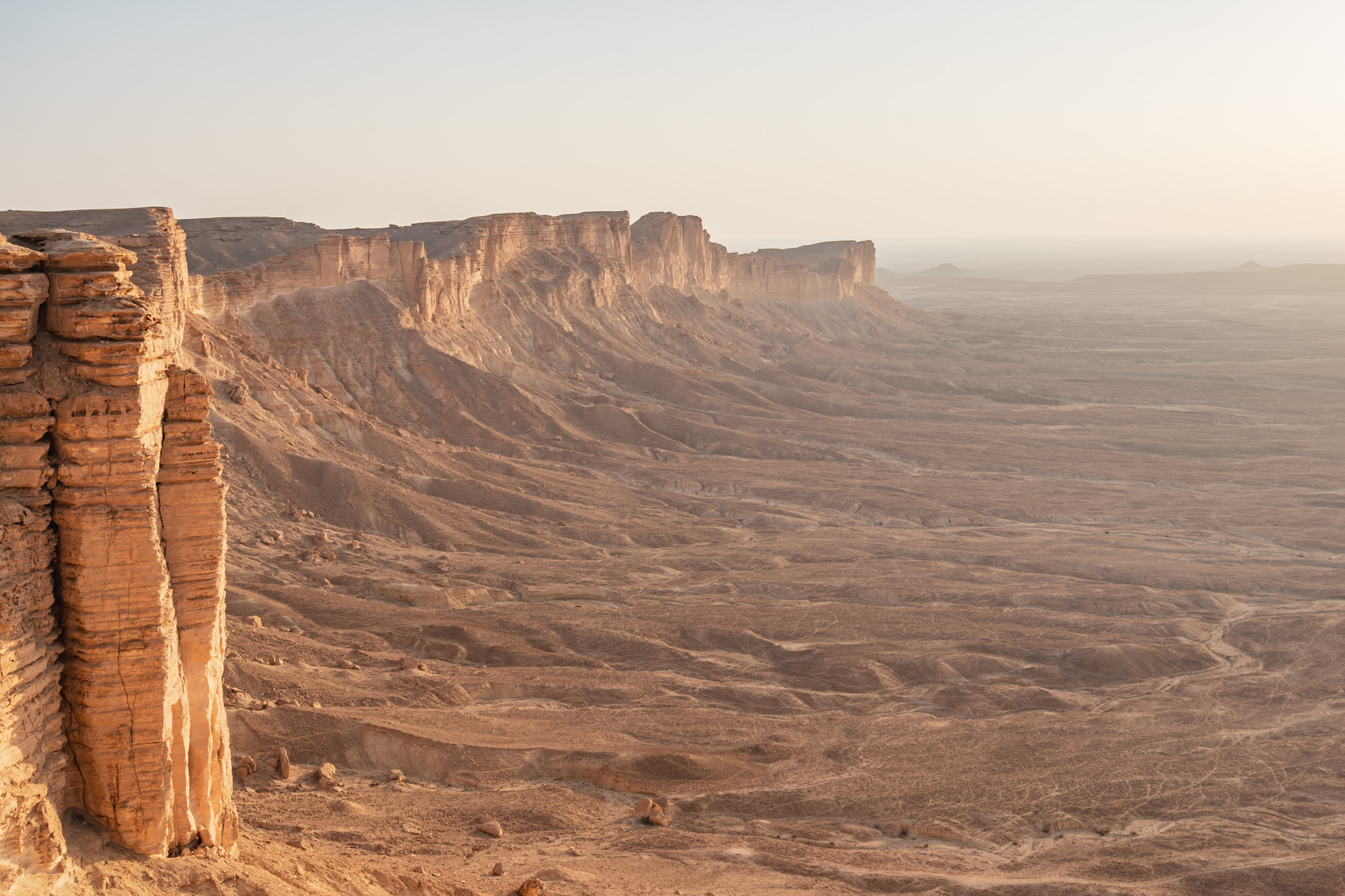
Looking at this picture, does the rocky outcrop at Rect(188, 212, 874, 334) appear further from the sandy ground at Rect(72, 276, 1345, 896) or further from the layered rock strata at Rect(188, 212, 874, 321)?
the sandy ground at Rect(72, 276, 1345, 896)

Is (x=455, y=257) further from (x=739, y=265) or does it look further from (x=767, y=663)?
(x=739, y=265)

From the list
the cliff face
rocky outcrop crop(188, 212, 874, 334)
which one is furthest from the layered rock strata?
the cliff face

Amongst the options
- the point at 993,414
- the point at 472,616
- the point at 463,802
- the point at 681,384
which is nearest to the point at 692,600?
the point at 472,616

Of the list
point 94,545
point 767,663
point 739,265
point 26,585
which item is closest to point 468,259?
point 767,663

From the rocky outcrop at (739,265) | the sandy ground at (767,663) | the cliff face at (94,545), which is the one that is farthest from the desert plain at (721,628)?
the rocky outcrop at (739,265)

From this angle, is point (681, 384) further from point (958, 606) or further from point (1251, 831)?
point (1251, 831)

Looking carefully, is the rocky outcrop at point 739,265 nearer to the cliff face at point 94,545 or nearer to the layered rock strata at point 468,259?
the layered rock strata at point 468,259
